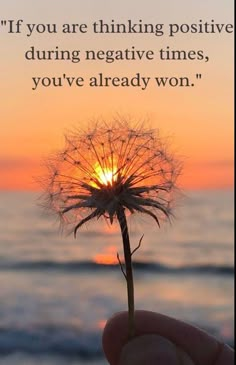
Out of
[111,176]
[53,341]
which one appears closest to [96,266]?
[53,341]

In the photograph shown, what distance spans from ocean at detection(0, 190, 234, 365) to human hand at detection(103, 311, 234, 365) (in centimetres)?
419

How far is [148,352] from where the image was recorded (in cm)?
151

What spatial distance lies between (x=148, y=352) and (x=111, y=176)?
454 mm

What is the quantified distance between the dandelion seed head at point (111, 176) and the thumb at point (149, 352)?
0.98 feet

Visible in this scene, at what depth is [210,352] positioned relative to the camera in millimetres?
1816

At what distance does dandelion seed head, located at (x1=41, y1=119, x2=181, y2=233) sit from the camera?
160 centimetres

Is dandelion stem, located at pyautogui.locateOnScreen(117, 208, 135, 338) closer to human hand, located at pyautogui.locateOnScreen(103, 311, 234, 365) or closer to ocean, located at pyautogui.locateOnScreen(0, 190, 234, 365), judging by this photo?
human hand, located at pyautogui.locateOnScreen(103, 311, 234, 365)

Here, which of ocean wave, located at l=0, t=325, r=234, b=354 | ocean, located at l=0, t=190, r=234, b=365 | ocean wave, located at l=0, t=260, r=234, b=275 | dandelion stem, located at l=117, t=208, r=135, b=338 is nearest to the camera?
dandelion stem, located at l=117, t=208, r=135, b=338

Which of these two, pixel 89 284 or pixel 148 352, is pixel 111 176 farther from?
pixel 89 284

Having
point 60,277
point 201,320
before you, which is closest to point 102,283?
point 60,277

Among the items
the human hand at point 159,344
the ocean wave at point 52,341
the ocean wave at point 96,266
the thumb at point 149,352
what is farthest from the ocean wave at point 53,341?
the thumb at point 149,352

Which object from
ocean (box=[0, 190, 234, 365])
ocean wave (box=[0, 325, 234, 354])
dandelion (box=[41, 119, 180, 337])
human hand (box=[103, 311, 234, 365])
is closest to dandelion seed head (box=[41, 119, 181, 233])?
dandelion (box=[41, 119, 180, 337])

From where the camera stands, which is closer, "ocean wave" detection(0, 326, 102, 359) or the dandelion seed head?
the dandelion seed head

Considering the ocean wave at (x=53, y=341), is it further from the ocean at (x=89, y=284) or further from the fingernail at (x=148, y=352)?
the fingernail at (x=148, y=352)
